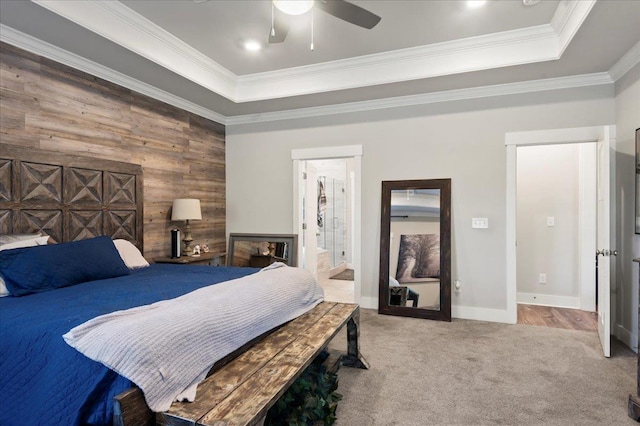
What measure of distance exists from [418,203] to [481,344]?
1699 mm

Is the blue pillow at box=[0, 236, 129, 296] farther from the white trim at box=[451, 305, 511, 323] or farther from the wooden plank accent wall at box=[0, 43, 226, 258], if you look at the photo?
the white trim at box=[451, 305, 511, 323]

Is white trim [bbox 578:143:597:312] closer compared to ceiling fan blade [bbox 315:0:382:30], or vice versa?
ceiling fan blade [bbox 315:0:382:30]

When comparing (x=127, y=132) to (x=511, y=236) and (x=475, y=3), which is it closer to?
(x=475, y=3)

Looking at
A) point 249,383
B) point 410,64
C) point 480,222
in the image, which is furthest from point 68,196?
point 480,222

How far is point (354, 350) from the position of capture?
2.77 meters

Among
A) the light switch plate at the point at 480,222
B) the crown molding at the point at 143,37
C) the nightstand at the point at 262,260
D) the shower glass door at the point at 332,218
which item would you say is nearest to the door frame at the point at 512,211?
the light switch plate at the point at 480,222

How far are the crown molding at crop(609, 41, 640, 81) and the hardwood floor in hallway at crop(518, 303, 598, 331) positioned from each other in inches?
102

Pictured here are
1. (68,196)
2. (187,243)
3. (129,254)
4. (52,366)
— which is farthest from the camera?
(187,243)

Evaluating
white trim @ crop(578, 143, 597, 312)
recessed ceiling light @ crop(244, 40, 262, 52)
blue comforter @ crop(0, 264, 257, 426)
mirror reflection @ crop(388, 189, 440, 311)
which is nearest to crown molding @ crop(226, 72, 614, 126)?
white trim @ crop(578, 143, 597, 312)

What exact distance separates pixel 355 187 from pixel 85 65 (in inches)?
124

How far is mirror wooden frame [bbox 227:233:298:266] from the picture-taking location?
4.81 metres

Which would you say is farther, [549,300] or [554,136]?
[549,300]

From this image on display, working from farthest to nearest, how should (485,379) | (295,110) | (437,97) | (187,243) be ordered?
(295,110) → (187,243) → (437,97) → (485,379)

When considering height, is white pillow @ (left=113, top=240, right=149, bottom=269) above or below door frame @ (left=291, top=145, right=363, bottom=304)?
below
